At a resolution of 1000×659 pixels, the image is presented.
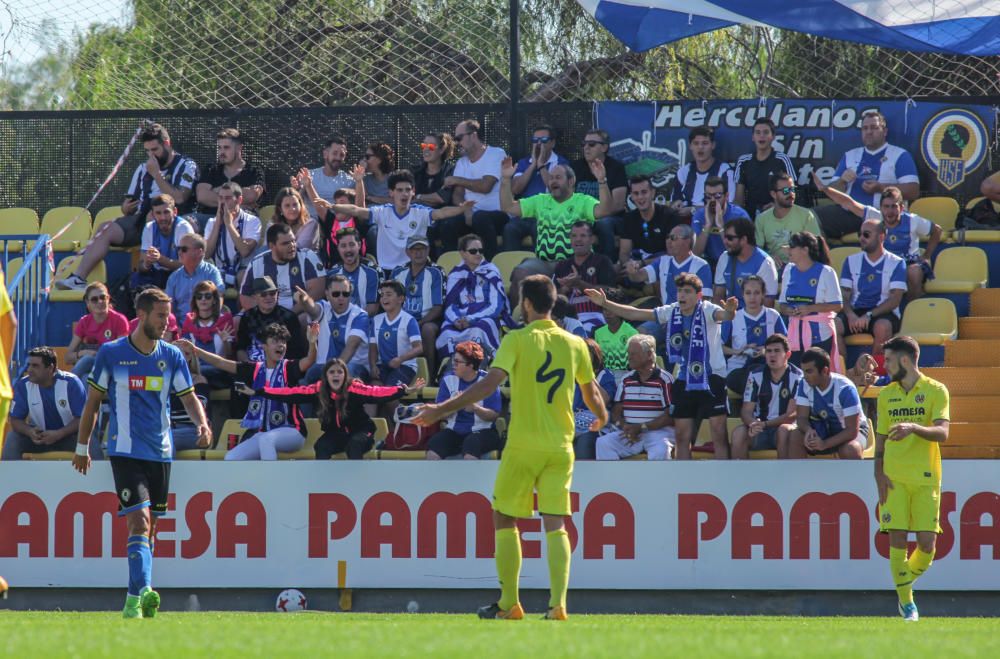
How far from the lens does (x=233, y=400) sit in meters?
13.0

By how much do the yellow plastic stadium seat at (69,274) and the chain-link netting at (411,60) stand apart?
116 inches

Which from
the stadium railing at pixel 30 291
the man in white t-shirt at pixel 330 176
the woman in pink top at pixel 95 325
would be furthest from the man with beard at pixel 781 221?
the stadium railing at pixel 30 291

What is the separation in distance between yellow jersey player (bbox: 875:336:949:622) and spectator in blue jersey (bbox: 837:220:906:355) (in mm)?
3404

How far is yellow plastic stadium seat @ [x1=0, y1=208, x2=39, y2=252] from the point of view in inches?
647

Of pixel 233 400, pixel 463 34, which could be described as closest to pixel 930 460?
pixel 233 400

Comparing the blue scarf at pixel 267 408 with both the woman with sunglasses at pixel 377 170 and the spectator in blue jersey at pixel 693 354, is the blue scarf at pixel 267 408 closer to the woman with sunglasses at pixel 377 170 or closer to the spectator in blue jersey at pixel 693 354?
the spectator in blue jersey at pixel 693 354

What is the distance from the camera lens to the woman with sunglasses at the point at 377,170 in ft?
50.8

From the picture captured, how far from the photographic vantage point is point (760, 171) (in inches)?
580

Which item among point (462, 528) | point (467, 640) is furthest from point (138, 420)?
point (462, 528)

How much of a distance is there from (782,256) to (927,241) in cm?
154

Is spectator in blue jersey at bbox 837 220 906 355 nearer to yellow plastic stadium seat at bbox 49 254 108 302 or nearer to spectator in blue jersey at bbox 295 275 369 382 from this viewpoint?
spectator in blue jersey at bbox 295 275 369 382

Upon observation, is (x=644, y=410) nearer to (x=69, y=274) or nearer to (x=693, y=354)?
(x=693, y=354)

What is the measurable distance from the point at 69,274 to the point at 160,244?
125 centimetres

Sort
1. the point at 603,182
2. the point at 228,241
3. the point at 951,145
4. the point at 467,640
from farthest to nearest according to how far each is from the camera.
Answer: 1. the point at 951,145
2. the point at 228,241
3. the point at 603,182
4. the point at 467,640
